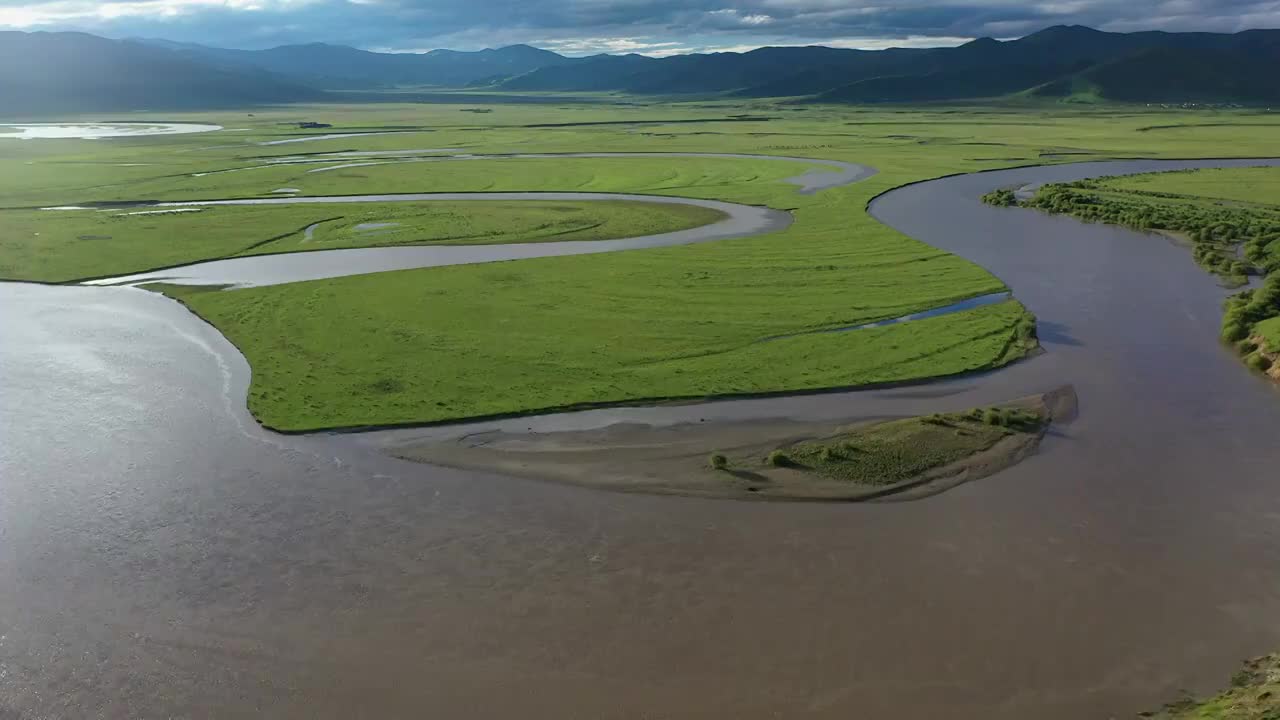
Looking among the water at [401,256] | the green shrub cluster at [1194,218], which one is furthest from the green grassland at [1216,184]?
the water at [401,256]

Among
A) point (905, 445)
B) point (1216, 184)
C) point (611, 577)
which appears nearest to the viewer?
point (611, 577)

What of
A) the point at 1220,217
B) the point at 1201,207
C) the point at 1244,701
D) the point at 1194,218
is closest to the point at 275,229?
the point at 1244,701

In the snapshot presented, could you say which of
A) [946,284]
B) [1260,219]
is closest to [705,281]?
[946,284]

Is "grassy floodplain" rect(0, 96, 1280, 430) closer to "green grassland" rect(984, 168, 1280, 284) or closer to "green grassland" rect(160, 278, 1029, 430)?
"green grassland" rect(160, 278, 1029, 430)

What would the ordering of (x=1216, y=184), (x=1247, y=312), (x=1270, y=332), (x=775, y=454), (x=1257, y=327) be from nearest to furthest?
1. (x=775, y=454)
2. (x=1270, y=332)
3. (x=1257, y=327)
4. (x=1247, y=312)
5. (x=1216, y=184)

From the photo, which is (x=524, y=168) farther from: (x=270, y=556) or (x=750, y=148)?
(x=270, y=556)

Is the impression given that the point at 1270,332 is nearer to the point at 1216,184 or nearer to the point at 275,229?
the point at 1216,184
